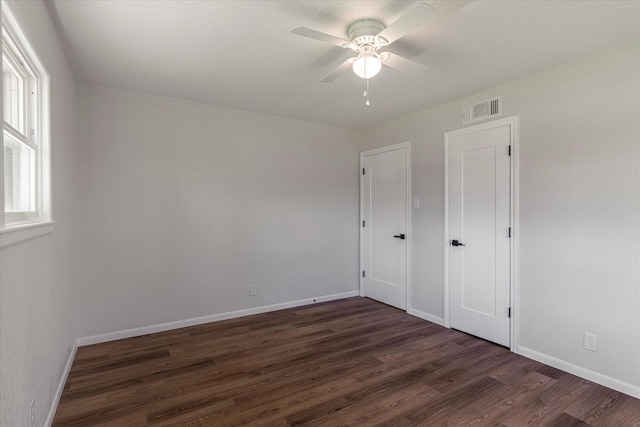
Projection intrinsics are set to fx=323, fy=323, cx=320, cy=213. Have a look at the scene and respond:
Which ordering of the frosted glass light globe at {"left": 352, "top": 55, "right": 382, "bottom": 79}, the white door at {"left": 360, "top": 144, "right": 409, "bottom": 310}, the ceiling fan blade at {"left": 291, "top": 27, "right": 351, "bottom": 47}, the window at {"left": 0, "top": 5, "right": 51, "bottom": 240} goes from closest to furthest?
the window at {"left": 0, "top": 5, "right": 51, "bottom": 240} < the ceiling fan blade at {"left": 291, "top": 27, "right": 351, "bottom": 47} < the frosted glass light globe at {"left": 352, "top": 55, "right": 382, "bottom": 79} < the white door at {"left": 360, "top": 144, "right": 409, "bottom": 310}

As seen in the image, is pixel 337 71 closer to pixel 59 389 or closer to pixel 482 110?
pixel 482 110

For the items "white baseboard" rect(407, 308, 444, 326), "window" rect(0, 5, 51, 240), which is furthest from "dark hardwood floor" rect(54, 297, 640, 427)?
"window" rect(0, 5, 51, 240)

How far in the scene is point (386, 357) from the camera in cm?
287

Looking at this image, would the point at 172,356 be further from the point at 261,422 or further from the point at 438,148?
the point at 438,148

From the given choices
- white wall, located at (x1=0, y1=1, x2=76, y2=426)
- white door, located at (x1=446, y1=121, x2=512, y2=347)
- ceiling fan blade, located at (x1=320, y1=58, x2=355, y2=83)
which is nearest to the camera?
white wall, located at (x1=0, y1=1, x2=76, y2=426)

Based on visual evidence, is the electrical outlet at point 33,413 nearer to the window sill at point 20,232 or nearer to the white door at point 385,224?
the window sill at point 20,232

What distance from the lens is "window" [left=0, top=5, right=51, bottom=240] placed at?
5.10 ft

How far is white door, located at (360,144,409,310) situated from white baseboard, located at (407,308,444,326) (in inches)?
5.7

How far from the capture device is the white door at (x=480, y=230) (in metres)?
3.06

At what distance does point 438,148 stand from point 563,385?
243 centimetres

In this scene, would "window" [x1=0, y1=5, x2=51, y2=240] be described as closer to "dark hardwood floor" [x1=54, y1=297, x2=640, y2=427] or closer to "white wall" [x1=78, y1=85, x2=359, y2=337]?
"white wall" [x1=78, y1=85, x2=359, y2=337]

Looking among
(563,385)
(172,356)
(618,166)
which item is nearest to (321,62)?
(618,166)

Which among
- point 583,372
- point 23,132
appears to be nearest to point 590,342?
point 583,372

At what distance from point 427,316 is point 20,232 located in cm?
372
